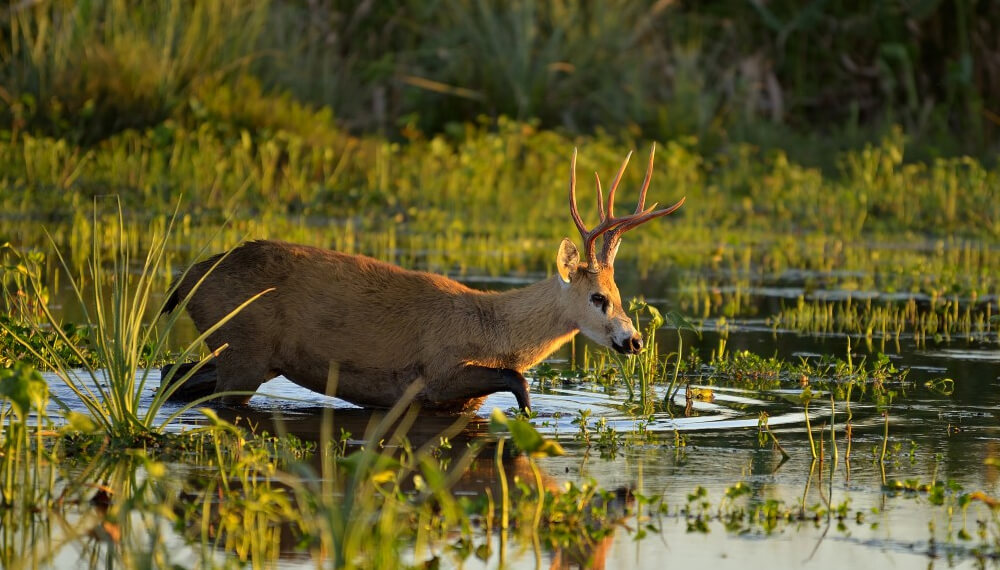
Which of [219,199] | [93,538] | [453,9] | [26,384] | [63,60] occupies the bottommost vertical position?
[93,538]

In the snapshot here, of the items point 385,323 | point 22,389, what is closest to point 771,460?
point 385,323

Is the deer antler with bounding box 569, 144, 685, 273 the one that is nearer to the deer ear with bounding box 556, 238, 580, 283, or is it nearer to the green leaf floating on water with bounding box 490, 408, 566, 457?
the deer ear with bounding box 556, 238, 580, 283

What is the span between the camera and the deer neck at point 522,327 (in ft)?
30.9

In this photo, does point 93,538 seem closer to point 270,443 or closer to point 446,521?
point 446,521

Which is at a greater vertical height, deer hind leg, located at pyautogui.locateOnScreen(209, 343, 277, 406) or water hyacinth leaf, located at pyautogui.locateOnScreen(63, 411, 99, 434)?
deer hind leg, located at pyautogui.locateOnScreen(209, 343, 277, 406)

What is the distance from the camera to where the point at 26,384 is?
21.4 ft

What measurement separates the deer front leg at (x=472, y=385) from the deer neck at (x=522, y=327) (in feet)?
0.72

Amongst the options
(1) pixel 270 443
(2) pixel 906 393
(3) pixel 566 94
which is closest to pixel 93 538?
(1) pixel 270 443

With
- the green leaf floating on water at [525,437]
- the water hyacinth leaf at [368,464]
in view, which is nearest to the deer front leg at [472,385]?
the green leaf floating on water at [525,437]

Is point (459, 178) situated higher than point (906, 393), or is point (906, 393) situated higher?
point (459, 178)

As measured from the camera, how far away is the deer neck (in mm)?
9406

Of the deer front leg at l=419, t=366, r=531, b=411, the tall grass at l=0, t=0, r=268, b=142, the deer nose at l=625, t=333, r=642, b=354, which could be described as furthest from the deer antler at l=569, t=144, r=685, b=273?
the tall grass at l=0, t=0, r=268, b=142

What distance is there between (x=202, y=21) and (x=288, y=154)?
8.03 feet

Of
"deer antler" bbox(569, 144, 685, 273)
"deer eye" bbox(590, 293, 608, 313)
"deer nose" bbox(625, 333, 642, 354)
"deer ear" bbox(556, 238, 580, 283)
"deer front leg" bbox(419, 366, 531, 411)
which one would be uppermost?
"deer antler" bbox(569, 144, 685, 273)
